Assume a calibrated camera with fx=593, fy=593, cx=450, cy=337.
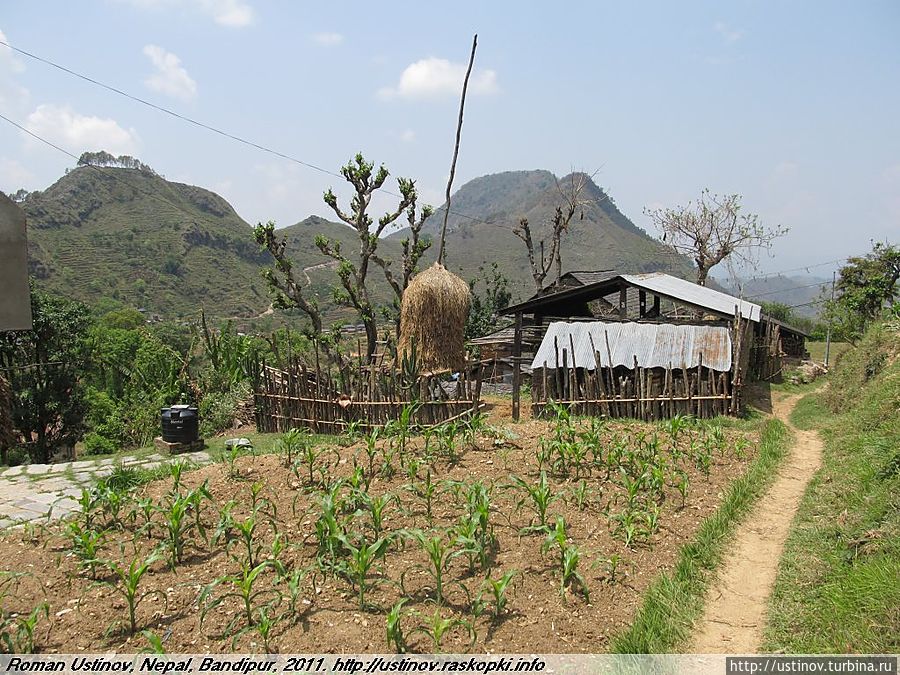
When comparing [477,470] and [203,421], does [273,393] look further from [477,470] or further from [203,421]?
[477,470]

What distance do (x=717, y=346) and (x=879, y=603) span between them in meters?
9.68

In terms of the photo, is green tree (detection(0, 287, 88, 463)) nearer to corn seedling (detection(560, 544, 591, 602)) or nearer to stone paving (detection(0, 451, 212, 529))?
stone paving (detection(0, 451, 212, 529))

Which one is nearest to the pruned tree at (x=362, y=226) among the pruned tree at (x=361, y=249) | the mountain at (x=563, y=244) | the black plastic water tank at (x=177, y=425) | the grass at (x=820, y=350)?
the pruned tree at (x=361, y=249)

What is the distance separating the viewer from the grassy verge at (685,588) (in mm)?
3529

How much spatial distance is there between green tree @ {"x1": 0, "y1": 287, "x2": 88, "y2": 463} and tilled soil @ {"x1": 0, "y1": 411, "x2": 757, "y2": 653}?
1193 cm

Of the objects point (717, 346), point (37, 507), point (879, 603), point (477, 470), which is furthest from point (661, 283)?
point (37, 507)

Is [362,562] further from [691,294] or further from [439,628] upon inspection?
[691,294]

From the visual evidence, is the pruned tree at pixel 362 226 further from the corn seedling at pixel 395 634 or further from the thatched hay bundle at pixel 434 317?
the corn seedling at pixel 395 634

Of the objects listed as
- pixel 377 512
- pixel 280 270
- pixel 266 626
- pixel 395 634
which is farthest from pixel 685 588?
pixel 280 270

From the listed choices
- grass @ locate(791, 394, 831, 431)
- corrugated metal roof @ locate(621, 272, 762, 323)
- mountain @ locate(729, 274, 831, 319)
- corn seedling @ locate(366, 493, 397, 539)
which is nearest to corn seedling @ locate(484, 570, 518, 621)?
corn seedling @ locate(366, 493, 397, 539)

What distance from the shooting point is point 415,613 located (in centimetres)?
351

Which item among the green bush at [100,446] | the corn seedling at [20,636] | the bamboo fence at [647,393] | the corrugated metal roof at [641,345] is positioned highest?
the corrugated metal roof at [641,345]

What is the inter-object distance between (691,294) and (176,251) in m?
41.5

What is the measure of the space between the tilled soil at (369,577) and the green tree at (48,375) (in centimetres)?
1193
